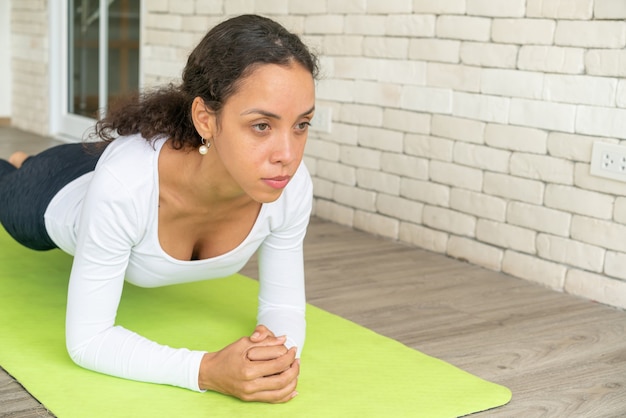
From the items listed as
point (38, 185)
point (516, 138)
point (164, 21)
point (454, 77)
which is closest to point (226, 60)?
point (38, 185)

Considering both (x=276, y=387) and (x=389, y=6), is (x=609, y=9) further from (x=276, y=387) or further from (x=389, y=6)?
(x=276, y=387)

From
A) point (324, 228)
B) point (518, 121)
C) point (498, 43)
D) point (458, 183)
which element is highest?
→ point (498, 43)

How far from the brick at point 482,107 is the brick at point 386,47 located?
305 millimetres

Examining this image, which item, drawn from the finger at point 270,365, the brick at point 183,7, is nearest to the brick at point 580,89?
the finger at point 270,365

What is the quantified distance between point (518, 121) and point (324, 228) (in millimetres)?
964

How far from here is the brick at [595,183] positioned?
7.97ft

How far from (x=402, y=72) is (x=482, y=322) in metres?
1.15

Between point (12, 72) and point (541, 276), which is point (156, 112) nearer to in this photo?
point (541, 276)

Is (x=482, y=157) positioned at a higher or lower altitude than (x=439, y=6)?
lower

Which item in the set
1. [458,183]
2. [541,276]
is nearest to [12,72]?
[458,183]

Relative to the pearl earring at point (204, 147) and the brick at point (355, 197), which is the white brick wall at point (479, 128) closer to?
the brick at point (355, 197)

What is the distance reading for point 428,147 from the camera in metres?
3.04

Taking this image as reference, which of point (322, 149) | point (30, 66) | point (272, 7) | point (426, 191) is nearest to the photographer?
point (426, 191)

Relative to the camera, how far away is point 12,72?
601 cm
